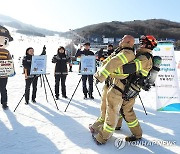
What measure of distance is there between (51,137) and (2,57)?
3.00 m

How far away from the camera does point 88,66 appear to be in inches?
328

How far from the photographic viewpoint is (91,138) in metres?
5.61

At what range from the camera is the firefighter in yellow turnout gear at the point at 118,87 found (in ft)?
15.6

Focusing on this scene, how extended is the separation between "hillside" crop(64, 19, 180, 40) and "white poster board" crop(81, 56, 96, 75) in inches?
3501

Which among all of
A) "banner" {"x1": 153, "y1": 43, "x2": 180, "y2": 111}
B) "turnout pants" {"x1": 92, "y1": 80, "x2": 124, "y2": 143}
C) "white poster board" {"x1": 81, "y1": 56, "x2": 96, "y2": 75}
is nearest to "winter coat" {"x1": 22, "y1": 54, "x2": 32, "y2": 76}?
"white poster board" {"x1": 81, "y1": 56, "x2": 96, "y2": 75}

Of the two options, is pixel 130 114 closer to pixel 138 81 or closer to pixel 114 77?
pixel 138 81

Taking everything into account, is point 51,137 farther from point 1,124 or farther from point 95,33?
point 95,33

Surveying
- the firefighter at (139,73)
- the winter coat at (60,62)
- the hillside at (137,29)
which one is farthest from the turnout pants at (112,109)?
the hillside at (137,29)

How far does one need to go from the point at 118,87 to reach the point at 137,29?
108 m

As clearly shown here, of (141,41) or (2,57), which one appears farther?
(2,57)

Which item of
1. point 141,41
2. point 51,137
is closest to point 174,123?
point 141,41

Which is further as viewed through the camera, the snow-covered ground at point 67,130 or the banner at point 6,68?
the banner at point 6,68

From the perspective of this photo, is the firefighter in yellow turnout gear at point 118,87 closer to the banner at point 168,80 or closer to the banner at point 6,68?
the banner at point 168,80

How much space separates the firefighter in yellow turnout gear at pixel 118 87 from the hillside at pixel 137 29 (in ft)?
303
